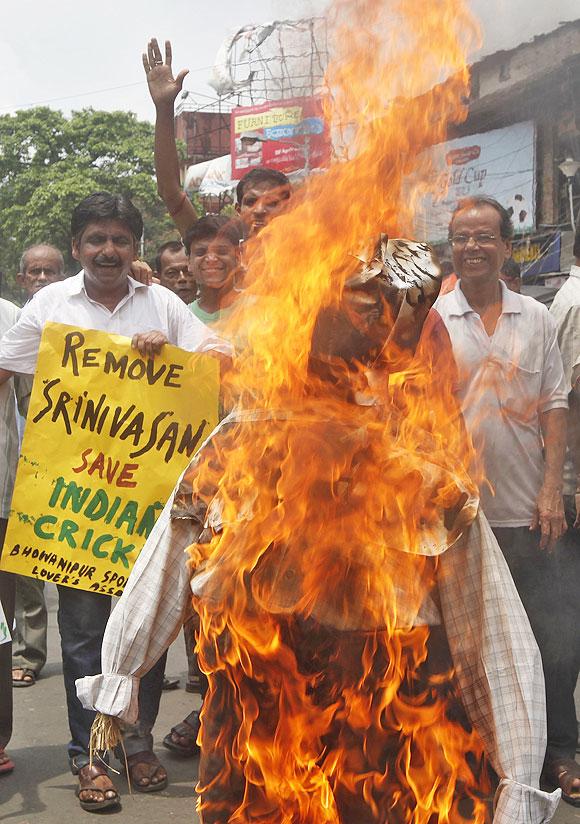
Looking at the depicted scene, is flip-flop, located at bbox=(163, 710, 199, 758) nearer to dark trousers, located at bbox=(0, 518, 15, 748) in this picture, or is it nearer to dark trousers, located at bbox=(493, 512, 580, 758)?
dark trousers, located at bbox=(0, 518, 15, 748)

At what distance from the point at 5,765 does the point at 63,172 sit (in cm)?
4469

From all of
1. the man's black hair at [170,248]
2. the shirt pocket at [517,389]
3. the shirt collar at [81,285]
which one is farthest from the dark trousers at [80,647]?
the man's black hair at [170,248]

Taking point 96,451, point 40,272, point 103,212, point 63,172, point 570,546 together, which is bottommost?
point 570,546

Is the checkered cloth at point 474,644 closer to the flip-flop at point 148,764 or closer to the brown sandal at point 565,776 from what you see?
the flip-flop at point 148,764

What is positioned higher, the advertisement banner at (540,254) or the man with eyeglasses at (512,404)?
the advertisement banner at (540,254)

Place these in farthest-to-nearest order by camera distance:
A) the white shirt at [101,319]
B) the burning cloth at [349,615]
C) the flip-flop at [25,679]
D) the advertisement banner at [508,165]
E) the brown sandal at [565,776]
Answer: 1. the advertisement banner at [508,165]
2. the flip-flop at [25,679]
3. the white shirt at [101,319]
4. the brown sandal at [565,776]
5. the burning cloth at [349,615]

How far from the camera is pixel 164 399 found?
16.6 feet

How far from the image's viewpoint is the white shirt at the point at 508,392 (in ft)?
16.1

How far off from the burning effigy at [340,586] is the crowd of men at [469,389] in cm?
218

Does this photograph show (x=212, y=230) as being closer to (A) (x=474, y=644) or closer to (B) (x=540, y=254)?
(A) (x=474, y=644)

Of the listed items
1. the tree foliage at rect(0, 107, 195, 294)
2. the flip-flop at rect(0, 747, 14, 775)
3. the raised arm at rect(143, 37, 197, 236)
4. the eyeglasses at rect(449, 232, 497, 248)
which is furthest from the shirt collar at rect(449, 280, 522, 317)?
the tree foliage at rect(0, 107, 195, 294)

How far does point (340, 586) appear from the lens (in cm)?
265

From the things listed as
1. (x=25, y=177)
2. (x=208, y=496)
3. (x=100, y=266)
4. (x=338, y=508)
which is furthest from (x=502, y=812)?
(x=25, y=177)

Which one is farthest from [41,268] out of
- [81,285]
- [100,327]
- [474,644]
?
[474,644]
